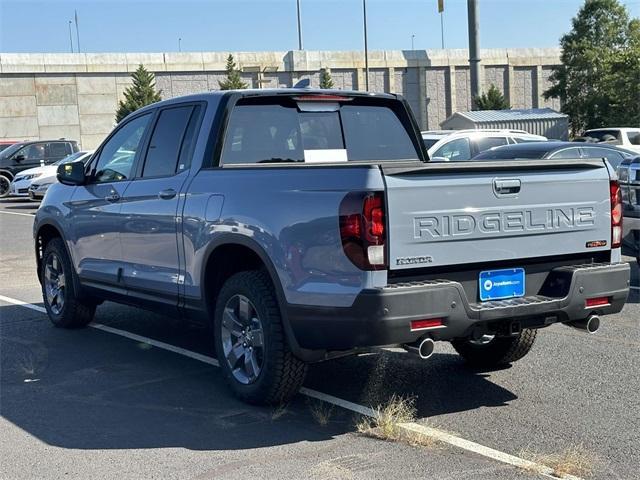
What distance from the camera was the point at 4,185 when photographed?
29953mm

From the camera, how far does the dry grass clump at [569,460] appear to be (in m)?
4.28

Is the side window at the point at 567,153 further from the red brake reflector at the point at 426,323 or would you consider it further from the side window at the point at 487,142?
the red brake reflector at the point at 426,323

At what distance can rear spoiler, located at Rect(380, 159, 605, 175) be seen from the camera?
466 cm

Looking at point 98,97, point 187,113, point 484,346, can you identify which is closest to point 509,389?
point 484,346

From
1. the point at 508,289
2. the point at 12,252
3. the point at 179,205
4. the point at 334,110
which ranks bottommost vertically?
the point at 12,252

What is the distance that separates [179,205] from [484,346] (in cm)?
240

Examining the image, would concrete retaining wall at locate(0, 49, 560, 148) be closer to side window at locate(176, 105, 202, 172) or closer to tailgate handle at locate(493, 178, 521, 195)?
side window at locate(176, 105, 202, 172)

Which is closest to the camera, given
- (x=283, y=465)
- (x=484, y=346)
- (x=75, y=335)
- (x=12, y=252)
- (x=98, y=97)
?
(x=283, y=465)

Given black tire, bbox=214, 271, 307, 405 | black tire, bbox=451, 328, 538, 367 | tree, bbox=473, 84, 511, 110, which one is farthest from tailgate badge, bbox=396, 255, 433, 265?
tree, bbox=473, 84, 511, 110

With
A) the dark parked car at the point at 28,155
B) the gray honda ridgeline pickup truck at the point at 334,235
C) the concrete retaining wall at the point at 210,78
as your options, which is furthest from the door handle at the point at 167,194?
the concrete retaining wall at the point at 210,78

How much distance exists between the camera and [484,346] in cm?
630

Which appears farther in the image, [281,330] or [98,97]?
[98,97]

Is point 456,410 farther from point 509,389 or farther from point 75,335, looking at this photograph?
point 75,335

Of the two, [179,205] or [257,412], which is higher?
[179,205]
